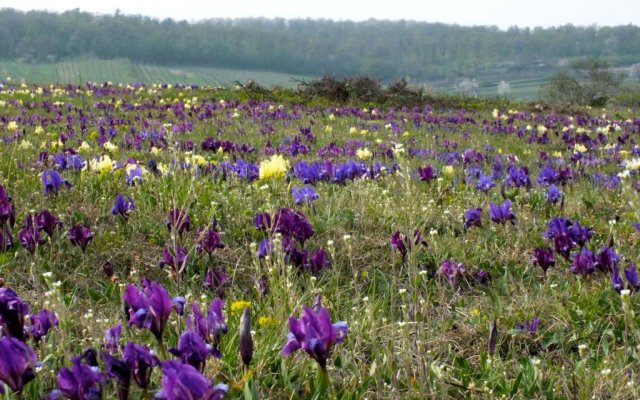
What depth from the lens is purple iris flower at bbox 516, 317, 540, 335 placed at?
9.75 ft

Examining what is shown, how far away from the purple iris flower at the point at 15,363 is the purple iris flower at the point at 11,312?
11.5 inches

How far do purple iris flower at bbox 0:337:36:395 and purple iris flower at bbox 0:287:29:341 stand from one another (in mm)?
292

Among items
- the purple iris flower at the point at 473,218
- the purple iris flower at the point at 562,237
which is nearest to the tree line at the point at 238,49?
the purple iris flower at the point at 473,218

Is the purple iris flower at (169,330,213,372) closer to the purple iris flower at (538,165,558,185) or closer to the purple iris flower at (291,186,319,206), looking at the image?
the purple iris flower at (291,186,319,206)

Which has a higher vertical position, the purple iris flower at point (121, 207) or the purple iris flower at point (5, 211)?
the purple iris flower at point (5, 211)

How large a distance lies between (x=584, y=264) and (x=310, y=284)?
4.54ft

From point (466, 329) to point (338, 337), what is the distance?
1.15 metres

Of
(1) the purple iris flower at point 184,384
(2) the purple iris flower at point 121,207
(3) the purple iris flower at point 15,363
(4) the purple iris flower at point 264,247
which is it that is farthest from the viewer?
(2) the purple iris flower at point 121,207

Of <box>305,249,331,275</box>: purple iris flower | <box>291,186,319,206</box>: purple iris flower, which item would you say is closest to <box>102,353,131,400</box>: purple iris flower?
<box>305,249,331,275</box>: purple iris flower

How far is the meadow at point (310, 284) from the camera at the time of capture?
2076 mm

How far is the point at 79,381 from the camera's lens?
70.1 inches

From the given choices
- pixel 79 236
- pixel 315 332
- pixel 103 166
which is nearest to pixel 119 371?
pixel 315 332

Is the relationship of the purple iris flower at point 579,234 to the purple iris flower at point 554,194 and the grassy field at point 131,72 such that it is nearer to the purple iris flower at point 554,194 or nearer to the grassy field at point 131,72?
the purple iris flower at point 554,194

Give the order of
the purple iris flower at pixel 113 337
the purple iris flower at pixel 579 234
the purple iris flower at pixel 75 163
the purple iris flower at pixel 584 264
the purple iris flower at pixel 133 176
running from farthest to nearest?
the purple iris flower at pixel 75 163 < the purple iris flower at pixel 133 176 < the purple iris flower at pixel 579 234 < the purple iris flower at pixel 584 264 < the purple iris flower at pixel 113 337
